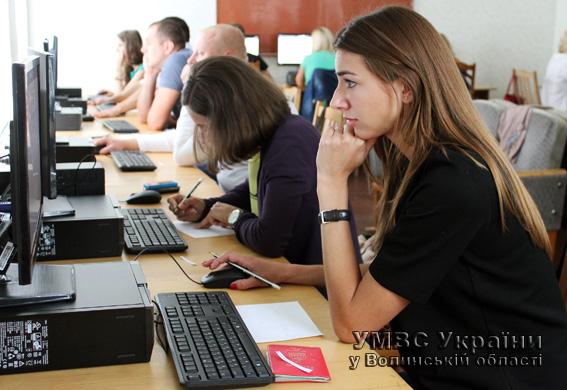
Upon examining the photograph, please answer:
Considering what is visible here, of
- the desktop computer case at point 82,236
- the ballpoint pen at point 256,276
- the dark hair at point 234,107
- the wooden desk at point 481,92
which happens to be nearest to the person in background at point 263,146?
the dark hair at point 234,107

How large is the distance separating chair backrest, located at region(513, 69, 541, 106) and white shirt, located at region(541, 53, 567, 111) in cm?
30

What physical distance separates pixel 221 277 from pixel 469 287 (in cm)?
58

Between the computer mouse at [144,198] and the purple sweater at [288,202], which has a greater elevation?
the purple sweater at [288,202]

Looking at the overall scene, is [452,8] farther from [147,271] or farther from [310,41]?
[147,271]

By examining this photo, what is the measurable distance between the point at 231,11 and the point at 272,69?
802mm

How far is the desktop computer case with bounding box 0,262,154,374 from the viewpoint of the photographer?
1203 mm

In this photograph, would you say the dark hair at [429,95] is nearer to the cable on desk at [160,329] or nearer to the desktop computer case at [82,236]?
the cable on desk at [160,329]

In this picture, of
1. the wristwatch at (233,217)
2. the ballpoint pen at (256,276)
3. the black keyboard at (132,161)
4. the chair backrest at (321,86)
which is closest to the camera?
the ballpoint pen at (256,276)

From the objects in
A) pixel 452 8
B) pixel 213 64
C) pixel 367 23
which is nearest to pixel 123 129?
pixel 213 64

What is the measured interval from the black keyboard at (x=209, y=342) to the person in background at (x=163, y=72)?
2627mm

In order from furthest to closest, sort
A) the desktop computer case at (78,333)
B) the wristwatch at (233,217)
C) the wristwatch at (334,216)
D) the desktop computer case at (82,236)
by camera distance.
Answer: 1. the wristwatch at (233,217)
2. the desktop computer case at (82,236)
3. the wristwatch at (334,216)
4. the desktop computer case at (78,333)

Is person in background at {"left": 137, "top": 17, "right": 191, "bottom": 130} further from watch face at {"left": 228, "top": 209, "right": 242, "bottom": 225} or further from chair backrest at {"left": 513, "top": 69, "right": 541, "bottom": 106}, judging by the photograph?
chair backrest at {"left": 513, "top": 69, "right": 541, "bottom": 106}

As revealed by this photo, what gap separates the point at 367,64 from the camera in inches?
55.7

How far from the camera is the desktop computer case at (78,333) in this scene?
1203 mm
